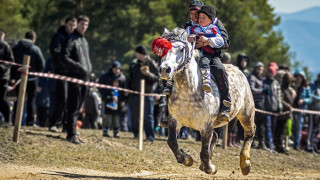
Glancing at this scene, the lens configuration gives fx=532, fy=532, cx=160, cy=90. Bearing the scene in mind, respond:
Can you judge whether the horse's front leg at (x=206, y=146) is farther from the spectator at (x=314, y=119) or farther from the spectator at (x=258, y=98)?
the spectator at (x=314, y=119)

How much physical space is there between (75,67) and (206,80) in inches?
196

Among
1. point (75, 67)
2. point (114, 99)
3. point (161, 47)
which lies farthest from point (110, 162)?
point (114, 99)

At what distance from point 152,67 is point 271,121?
4534mm

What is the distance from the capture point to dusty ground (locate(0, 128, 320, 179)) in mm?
10148

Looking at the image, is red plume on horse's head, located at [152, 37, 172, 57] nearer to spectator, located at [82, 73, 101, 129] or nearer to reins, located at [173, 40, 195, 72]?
reins, located at [173, 40, 195, 72]

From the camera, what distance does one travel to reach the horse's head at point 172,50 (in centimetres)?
830

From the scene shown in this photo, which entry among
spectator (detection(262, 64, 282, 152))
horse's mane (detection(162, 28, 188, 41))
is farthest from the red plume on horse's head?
spectator (detection(262, 64, 282, 152))

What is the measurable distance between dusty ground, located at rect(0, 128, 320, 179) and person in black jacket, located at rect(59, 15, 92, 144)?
1.66 feet

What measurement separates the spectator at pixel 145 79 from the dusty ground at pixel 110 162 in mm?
626

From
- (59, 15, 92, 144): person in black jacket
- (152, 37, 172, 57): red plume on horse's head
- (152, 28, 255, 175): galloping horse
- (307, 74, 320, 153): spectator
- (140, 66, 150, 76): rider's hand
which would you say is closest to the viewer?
(152, 37, 172, 57): red plume on horse's head

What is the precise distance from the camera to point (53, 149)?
12.1 m

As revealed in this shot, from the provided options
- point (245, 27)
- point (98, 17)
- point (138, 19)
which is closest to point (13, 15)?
point (98, 17)

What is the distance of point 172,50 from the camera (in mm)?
8617

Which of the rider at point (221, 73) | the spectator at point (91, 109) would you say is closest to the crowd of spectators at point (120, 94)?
the spectator at point (91, 109)
